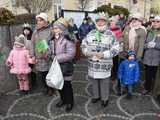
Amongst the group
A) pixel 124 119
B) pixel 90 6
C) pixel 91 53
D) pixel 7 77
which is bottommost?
pixel 124 119

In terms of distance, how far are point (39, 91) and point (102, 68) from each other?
1.89 meters

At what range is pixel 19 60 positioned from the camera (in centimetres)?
632

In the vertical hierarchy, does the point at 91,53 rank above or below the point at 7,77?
above

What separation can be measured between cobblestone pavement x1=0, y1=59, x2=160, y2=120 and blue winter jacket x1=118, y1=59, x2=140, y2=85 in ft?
1.42

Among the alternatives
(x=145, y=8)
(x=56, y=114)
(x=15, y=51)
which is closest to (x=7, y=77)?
(x=15, y=51)

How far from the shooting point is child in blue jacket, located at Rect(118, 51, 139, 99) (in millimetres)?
6285

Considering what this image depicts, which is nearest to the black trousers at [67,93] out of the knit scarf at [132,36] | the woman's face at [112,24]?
the knit scarf at [132,36]

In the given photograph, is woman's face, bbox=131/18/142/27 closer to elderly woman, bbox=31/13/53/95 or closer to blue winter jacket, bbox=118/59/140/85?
blue winter jacket, bbox=118/59/140/85

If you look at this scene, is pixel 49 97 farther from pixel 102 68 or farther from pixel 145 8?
pixel 145 8

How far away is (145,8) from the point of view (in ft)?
123

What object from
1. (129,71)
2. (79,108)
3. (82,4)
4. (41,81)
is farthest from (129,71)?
(82,4)

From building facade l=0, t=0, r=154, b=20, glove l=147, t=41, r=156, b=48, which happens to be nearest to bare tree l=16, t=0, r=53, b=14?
building facade l=0, t=0, r=154, b=20

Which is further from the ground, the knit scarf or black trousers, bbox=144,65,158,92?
the knit scarf

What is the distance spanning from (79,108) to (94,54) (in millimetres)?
1142
